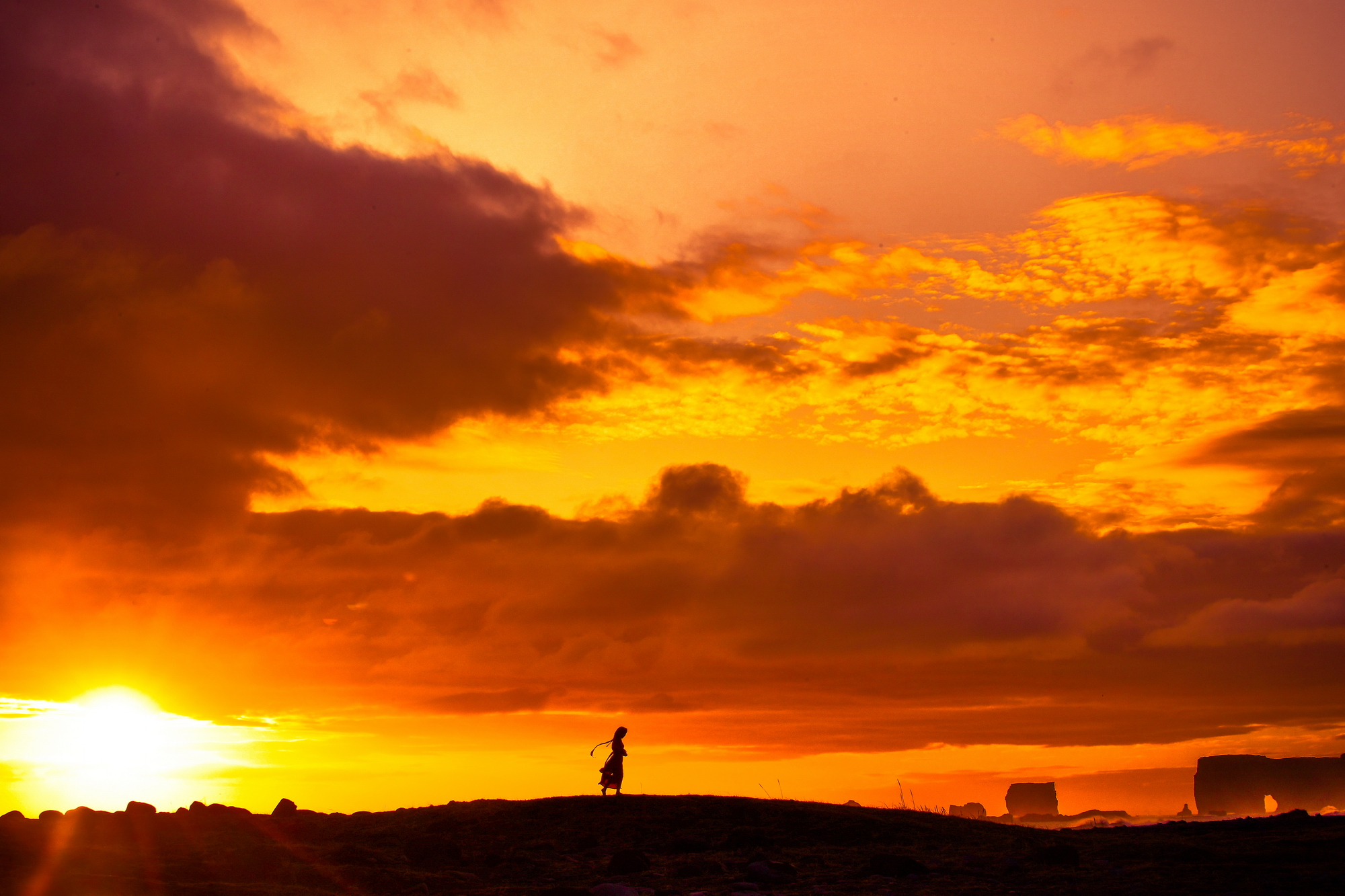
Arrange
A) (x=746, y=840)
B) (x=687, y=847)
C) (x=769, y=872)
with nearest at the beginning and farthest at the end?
(x=769, y=872), (x=687, y=847), (x=746, y=840)

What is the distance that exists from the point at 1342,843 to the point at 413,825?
94.9 feet

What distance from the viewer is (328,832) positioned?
39.0 m

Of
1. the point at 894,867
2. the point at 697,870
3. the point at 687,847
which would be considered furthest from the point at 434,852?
the point at 894,867

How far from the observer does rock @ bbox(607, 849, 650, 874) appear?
101 feet

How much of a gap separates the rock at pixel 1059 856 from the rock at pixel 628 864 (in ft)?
35.1

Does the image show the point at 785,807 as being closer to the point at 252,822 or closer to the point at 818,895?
the point at 818,895

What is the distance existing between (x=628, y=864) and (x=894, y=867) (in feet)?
24.5

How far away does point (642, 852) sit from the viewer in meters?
33.7

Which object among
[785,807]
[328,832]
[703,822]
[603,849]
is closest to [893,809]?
[785,807]

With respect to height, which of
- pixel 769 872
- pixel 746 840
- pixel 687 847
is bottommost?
pixel 769 872

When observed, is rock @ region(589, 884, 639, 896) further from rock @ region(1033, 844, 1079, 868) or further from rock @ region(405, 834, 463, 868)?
rock @ region(1033, 844, 1079, 868)

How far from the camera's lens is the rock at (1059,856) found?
28078mm

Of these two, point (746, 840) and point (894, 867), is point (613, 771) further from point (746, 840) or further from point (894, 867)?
point (894, 867)

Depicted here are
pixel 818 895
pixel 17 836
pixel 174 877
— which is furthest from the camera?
pixel 17 836
